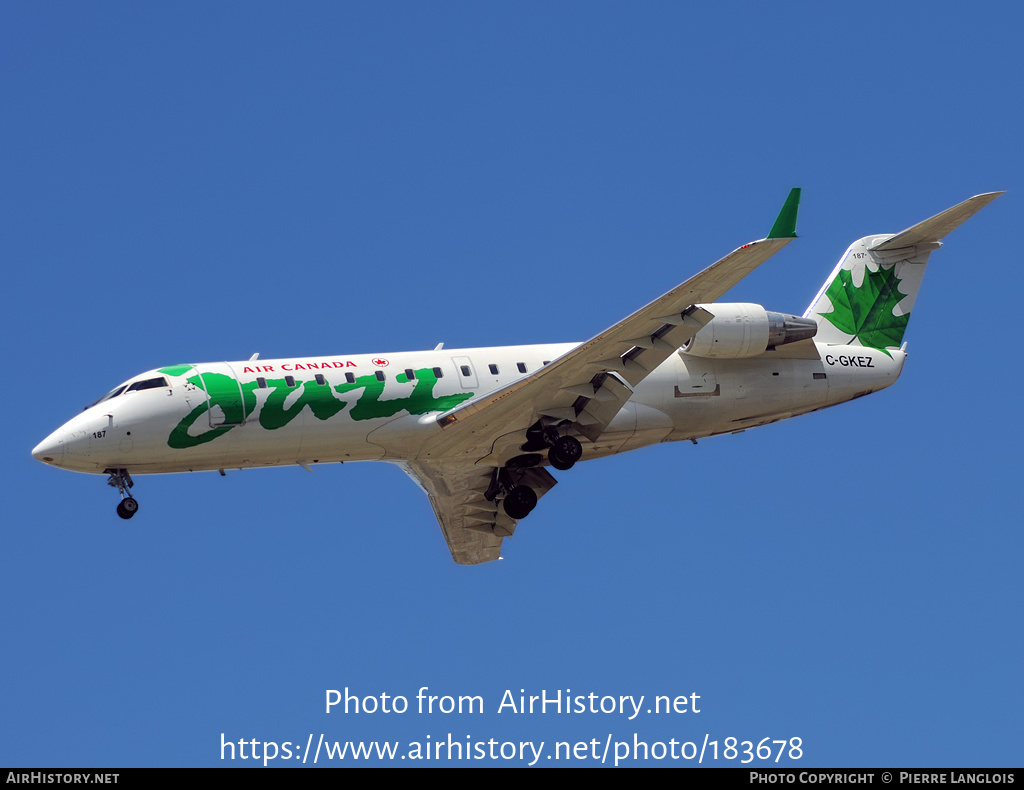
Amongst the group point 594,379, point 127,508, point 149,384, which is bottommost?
point 127,508

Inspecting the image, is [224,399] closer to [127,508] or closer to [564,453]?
[127,508]

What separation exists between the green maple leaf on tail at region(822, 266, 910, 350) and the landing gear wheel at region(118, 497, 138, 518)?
1362 centimetres

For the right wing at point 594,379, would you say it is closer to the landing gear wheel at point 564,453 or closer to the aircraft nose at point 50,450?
the landing gear wheel at point 564,453

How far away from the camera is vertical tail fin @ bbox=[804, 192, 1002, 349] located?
1168 inches

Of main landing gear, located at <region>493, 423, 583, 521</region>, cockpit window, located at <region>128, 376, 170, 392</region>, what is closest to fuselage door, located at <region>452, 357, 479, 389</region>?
main landing gear, located at <region>493, 423, 583, 521</region>

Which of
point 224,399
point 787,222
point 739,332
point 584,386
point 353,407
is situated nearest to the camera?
point 787,222

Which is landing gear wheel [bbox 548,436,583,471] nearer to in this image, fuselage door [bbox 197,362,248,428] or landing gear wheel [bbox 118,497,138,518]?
fuselage door [bbox 197,362,248,428]

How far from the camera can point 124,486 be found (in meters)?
25.2

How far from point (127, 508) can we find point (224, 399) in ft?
7.80

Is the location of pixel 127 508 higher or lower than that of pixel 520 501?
lower

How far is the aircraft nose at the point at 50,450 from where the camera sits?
24.8 m

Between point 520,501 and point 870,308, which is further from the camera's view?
point 870,308

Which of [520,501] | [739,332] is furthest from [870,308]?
[520,501]
